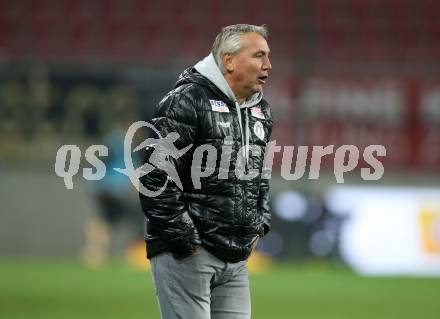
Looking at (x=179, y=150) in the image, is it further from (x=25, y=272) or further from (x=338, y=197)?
(x=338, y=197)

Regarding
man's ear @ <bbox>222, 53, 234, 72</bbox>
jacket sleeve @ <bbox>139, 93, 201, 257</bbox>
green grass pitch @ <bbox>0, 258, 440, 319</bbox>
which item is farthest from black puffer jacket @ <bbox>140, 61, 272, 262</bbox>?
green grass pitch @ <bbox>0, 258, 440, 319</bbox>

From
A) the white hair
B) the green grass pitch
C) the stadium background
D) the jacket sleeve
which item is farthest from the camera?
the stadium background

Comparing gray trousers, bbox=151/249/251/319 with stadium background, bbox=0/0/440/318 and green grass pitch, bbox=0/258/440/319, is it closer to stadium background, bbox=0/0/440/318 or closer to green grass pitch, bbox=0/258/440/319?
green grass pitch, bbox=0/258/440/319

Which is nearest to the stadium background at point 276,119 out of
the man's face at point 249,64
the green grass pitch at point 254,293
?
the green grass pitch at point 254,293

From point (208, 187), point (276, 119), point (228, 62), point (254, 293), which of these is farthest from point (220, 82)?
point (276, 119)

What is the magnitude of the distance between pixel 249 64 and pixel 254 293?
6.39m

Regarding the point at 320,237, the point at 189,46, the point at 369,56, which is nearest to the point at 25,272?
the point at 320,237

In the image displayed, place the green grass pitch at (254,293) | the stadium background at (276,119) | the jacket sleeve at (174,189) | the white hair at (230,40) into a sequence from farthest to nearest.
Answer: the stadium background at (276,119) → the green grass pitch at (254,293) → the white hair at (230,40) → the jacket sleeve at (174,189)

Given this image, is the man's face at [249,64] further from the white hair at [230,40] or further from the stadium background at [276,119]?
the stadium background at [276,119]

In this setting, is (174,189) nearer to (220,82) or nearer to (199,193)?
(199,193)

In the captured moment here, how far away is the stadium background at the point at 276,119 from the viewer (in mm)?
13773

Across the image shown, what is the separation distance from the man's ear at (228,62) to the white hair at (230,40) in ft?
0.05

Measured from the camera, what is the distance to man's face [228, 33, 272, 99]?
430 cm

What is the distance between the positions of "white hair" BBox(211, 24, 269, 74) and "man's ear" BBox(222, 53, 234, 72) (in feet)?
0.05
